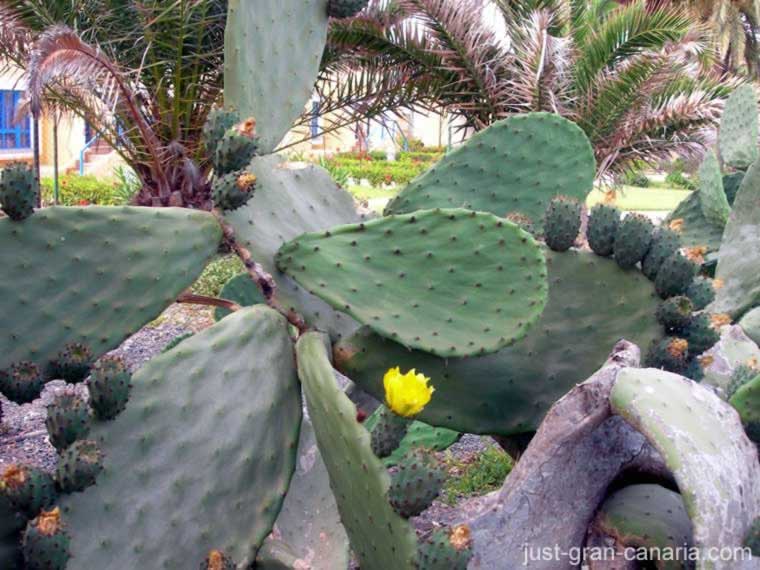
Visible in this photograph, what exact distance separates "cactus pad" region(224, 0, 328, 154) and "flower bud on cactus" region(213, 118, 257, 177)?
0.87ft

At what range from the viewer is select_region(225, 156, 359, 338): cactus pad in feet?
6.51

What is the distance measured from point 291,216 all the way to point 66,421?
0.80m

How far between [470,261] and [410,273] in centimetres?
13

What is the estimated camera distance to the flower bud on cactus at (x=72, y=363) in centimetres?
169

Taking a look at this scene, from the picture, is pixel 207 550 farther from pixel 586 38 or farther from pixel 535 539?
pixel 586 38

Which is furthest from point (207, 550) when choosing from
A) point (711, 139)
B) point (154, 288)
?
point (711, 139)

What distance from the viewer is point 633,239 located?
74.2 inches

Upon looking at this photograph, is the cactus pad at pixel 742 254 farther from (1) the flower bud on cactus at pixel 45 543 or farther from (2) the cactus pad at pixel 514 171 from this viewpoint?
(1) the flower bud on cactus at pixel 45 543

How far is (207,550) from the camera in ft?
5.23

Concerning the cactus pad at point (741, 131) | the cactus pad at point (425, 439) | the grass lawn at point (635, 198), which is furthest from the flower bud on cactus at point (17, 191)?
the grass lawn at point (635, 198)

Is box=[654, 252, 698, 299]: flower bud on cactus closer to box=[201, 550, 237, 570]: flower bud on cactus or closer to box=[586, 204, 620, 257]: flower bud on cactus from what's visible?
box=[586, 204, 620, 257]: flower bud on cactus

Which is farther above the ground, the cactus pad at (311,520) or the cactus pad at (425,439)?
the cactus pad at (311,520)

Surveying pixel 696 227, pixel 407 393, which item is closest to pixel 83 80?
pixel 696 227

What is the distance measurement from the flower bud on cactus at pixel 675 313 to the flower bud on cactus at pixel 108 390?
3.56 feet
